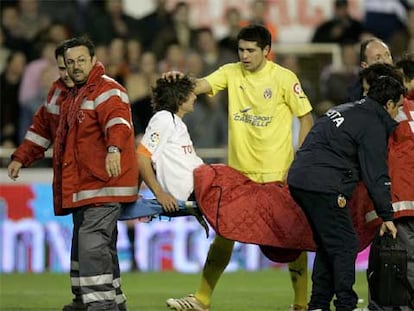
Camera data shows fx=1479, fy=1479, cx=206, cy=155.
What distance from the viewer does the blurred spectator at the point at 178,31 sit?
64.7 feet

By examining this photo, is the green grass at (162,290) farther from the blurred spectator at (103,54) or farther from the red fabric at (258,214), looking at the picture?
the blurred spectator at (103,54)

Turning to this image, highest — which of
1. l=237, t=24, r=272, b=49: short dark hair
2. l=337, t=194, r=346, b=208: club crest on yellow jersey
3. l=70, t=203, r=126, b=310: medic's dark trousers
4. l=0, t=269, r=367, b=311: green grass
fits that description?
l=237, t=24, r=272, b=49: short dark hair

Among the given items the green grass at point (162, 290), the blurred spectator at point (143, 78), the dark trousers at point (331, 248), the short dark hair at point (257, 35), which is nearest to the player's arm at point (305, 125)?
the short dark hair at point (257, 35)

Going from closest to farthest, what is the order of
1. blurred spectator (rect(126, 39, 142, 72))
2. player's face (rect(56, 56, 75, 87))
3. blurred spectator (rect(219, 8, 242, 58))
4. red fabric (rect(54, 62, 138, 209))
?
red fabric (rect(54, 62, 138, 209))
player's face (rect(56, 56, 75, 87))
blurred spectator (rect(126, 39, 142, 72))
blurred spectator (rect(219, 8, 242, 58))

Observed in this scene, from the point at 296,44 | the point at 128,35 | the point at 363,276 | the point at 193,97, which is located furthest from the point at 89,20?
the point at 193,97

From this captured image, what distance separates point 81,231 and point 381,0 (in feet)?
35.2

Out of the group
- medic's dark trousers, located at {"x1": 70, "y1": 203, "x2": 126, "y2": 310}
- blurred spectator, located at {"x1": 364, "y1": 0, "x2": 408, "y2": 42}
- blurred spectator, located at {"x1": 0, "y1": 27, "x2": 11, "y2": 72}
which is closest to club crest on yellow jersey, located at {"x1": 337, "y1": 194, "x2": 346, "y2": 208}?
medic's dark trousers, located at {"x1": 70, "y1": 203, "x2": 126, "y2": 310}

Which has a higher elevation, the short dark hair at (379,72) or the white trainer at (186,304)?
the short dark hair at (379,72)

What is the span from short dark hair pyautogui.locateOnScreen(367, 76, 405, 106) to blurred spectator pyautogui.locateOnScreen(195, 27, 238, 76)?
831cm

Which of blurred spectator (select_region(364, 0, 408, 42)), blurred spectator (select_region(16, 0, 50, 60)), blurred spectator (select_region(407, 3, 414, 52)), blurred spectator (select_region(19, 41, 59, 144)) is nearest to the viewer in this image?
blurred spectator (select_region(19, 41, 59, 144))

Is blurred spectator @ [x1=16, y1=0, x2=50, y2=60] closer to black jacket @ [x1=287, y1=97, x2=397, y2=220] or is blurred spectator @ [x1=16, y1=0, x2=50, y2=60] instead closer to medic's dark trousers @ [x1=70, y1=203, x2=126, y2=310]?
medic's dark trousers @ [x1=70, y1=203, x2=126, y2=310]

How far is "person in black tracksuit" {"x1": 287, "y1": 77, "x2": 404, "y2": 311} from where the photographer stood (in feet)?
35.1

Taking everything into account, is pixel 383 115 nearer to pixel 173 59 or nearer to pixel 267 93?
pixel 267 93

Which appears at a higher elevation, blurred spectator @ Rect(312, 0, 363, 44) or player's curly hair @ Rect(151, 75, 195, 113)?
blurred spectator @ Rect(312, 0, 363, 44)
